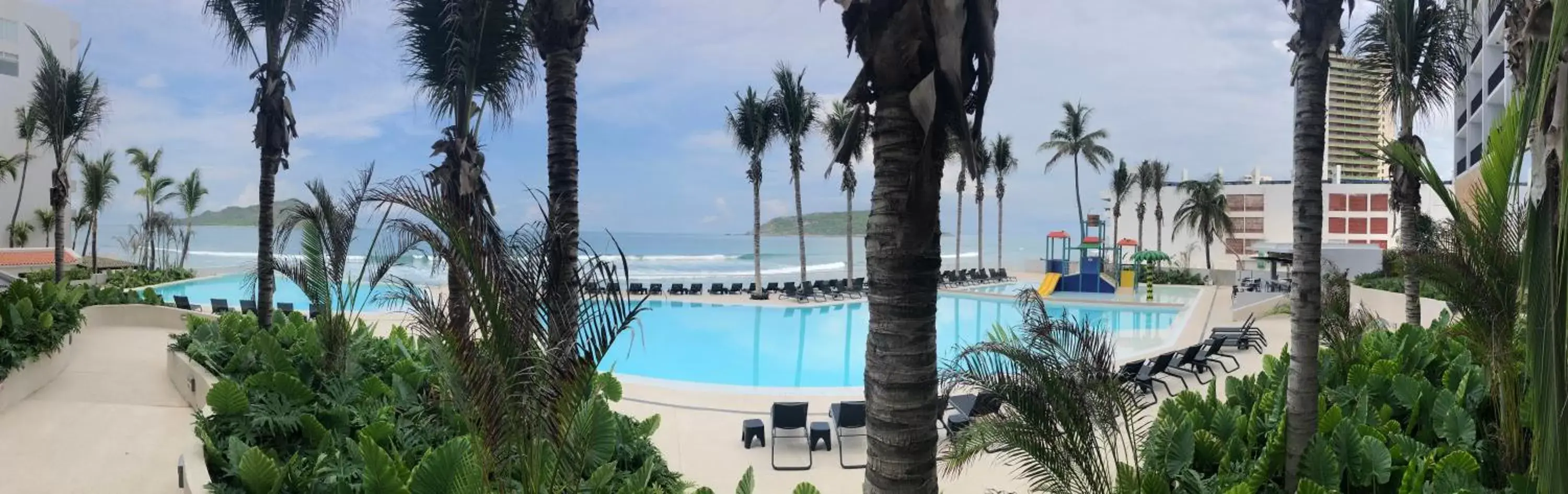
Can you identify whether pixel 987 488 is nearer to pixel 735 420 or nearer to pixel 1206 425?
pixel 1206 425

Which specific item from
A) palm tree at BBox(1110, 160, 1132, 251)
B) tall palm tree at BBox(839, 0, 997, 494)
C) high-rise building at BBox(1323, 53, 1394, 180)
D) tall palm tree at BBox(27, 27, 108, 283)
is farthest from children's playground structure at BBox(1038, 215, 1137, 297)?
tall palm tree at BBox(27, 27, 108, 283)

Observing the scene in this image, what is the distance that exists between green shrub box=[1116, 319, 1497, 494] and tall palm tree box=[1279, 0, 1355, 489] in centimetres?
13

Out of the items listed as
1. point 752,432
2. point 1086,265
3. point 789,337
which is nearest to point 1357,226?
point 1086,265

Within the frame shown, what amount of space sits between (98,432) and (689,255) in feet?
246

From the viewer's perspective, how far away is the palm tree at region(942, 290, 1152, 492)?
14.3 ft

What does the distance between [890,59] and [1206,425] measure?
483cm

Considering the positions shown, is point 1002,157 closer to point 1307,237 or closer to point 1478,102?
point 1478,102

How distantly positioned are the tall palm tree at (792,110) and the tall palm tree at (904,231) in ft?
75.6

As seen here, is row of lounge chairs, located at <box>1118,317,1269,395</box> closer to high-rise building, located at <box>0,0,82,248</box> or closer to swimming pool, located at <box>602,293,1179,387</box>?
swimming pool, located at <box>602,293,1179,387</box>

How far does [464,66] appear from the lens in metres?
8.07

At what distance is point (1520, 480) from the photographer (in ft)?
13.5

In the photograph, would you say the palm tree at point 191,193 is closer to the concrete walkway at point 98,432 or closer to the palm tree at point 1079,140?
the concrete walkway at point 98,432

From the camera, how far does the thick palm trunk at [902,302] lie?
2873 millimetres

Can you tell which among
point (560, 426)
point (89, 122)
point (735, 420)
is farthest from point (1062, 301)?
point (89, 122)
